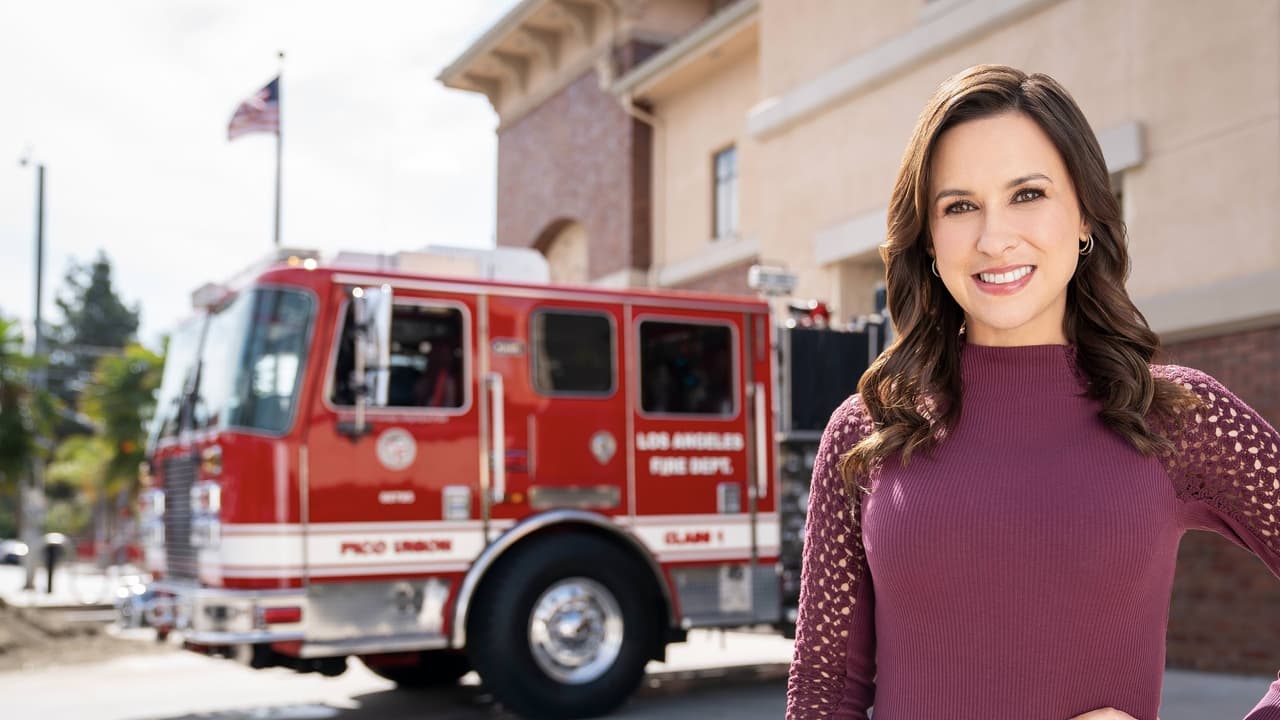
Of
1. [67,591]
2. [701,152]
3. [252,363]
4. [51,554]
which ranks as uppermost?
[701,152]

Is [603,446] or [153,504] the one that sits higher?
[603,446]

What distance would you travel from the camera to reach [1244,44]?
9195 mm

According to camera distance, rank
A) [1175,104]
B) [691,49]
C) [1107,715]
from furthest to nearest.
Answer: [691,49] < [1175,104] < [1107,715]

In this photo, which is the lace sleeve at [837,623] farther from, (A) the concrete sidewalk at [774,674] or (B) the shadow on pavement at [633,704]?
(B) the shadow on pavement at [633,704]

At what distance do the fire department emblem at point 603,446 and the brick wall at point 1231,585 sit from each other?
157 inches

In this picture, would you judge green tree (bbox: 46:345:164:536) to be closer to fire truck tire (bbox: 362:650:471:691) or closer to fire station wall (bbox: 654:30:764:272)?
fire station wall (bbox: 654:30:764:272)

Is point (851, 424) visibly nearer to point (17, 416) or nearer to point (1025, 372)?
point (1025, 372)

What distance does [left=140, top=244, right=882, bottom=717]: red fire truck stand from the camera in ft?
26.3

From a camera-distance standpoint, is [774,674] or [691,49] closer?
[774,674]

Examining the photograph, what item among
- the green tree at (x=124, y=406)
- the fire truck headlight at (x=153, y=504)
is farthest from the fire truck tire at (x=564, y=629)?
the green tree at (x=124, y=406)

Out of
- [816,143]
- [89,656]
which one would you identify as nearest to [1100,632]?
[816,143]

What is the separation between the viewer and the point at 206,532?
322 inches

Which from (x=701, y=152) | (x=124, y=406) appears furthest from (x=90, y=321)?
(x=701, y=152)

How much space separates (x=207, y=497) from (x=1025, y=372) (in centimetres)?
711
